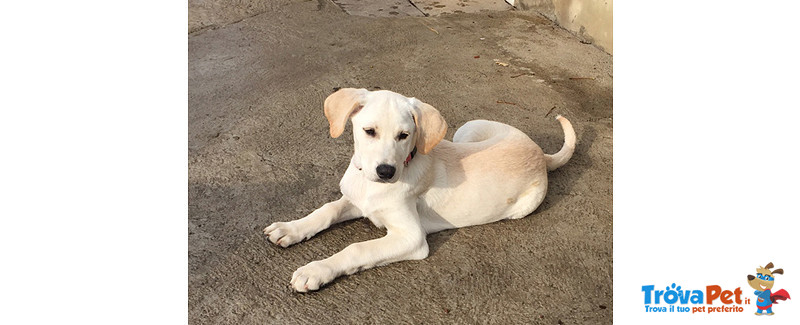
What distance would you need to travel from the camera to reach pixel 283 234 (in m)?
3.41

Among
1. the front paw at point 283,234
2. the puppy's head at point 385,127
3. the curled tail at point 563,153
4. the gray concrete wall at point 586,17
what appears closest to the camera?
the puppy's head at point 385,127

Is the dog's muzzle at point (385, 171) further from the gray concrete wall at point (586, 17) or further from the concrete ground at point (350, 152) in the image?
the gray concrete wall at point (586, 17)

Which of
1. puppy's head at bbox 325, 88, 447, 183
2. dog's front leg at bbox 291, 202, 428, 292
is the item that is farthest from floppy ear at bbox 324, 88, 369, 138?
dog's front leg at bbox 291, 202, 428, 292

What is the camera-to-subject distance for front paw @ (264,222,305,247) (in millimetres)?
3404

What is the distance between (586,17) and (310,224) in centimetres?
390

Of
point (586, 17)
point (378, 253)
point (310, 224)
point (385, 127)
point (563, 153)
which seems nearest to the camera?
point (385, 127)

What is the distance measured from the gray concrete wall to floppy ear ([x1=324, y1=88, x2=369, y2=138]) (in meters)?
3.52

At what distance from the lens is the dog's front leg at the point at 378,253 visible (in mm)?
3113

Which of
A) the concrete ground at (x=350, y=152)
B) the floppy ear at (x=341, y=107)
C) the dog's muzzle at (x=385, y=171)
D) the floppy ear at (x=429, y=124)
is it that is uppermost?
the floppy ear at (x=341, y=107)

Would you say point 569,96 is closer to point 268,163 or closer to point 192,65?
point 268,163
